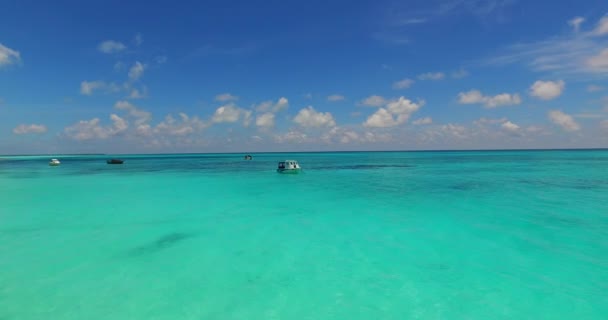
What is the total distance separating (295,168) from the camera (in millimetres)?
47594

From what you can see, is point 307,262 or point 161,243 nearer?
point 307,262

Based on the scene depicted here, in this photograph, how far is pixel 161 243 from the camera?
43.9 ft

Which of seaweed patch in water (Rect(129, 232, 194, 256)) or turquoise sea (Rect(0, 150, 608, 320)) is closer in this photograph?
turquoise sea (Rect(0, 150, 608, 320))

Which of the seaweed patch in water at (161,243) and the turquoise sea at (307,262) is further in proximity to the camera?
the seaweed patch in water at (161,243)

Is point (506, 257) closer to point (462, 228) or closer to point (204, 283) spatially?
point (462, 228)

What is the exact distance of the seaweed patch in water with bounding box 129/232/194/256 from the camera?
40.3 feet

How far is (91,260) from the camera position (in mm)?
11227

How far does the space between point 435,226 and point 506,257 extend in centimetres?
463

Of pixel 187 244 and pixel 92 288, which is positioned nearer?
pixel 92 288

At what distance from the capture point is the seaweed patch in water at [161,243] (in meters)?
12.3

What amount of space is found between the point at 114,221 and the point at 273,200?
10.8 m

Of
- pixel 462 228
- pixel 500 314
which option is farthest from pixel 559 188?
pixel 500 314

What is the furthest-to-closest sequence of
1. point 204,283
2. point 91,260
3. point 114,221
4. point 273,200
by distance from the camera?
1. point 273,200
2. point 114,221
3. point 91,260
4. point 204,283

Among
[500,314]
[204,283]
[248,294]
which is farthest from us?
[204,283]
